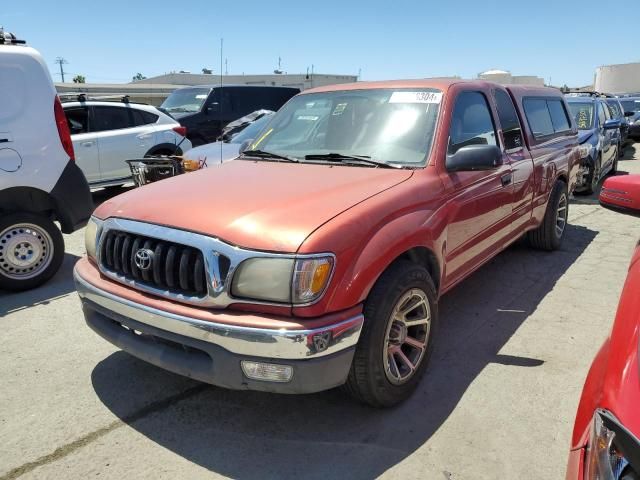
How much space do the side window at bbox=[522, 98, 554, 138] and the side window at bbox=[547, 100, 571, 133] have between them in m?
0.15

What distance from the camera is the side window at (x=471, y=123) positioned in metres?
3.65

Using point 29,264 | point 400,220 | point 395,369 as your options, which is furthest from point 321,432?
point 29,264

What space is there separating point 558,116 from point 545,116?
59cm

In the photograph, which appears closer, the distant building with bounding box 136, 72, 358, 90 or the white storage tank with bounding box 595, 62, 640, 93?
the distant building with bounding box 136, 72, 358, 90

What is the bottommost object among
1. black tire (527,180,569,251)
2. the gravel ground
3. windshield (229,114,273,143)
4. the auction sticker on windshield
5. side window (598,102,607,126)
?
the gravel ground

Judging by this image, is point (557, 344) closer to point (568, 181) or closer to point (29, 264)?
point (568, 181)

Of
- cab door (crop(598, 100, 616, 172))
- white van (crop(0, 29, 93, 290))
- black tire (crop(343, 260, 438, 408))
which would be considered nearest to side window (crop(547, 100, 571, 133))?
black tire (crop(343, 260, 438, 408))

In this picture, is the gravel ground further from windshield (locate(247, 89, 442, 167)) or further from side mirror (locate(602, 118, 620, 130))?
side mirror (locate(602, 118, 620, 130))

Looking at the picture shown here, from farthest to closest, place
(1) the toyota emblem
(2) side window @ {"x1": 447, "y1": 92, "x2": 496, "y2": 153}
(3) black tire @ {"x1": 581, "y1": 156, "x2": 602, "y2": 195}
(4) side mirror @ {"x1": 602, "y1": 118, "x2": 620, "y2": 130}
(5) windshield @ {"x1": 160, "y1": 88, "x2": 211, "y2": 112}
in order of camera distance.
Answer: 1. (5) windshield @ {"x1": 160, "y1": 88, "x2": 211, "y2": 112}
2. (4) side mirror @ {"x1": 602, "y1": 118, "x2": 620, "y2": 130}
3. (3) black tire @ {"x1": 581, "y1": 156, "x2": 602, "y2": 195}
4. (2) side window @ {"x1": 447, "y1": 92, "x2": 496, "y2": 153}
5. (1) the toyota emblem

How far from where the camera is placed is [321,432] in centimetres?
279

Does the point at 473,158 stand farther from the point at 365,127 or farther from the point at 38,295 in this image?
the point at 38,295

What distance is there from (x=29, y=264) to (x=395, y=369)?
3.83 metres

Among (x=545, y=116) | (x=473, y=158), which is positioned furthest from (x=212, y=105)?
(x=473, y=158)

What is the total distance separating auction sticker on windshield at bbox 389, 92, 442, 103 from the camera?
3.66 meters
